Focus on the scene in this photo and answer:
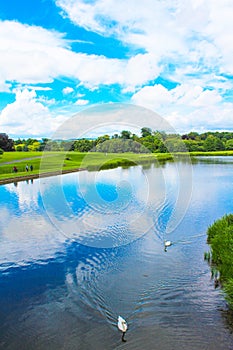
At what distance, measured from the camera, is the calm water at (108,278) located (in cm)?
779

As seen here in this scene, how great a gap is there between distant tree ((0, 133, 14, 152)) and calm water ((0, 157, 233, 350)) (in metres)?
50.4

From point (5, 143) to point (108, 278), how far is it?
65034mm

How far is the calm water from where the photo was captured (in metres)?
7.79

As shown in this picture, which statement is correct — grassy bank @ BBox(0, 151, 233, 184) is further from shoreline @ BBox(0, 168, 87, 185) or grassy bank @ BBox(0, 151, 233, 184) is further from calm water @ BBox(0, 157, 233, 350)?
calm water @ BBox(0, 157, 233, 350)

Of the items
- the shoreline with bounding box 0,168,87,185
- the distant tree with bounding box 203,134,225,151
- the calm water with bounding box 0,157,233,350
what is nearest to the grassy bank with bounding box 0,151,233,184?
the shoreline with bounding box 0,168,87,185

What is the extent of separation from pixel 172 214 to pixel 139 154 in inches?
797

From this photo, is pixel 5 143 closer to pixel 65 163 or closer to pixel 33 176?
pixel 65 163

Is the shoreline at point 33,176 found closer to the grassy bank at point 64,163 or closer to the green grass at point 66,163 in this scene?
the grassy bank at point 64,163

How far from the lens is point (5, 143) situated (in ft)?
230

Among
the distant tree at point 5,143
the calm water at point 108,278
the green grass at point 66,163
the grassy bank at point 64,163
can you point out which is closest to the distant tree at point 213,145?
the grassy bank at point 64,163

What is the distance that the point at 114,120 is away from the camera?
50.5ft

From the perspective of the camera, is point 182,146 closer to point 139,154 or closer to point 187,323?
point 139,154

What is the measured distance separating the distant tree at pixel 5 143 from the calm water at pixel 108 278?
5044 centimetres

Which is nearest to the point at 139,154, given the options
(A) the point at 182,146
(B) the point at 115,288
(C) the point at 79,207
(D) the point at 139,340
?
(C) the point at 79,207
